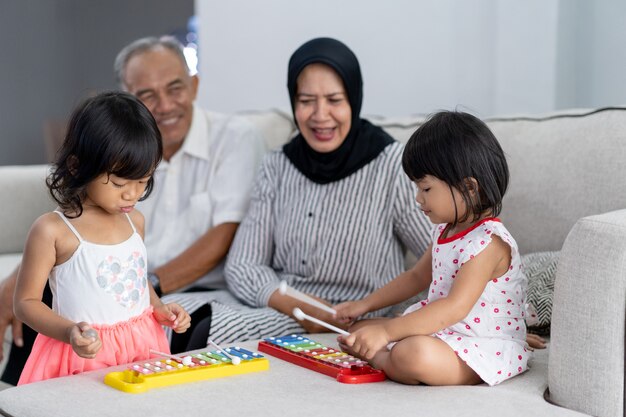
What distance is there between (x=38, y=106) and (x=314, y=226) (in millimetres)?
4474

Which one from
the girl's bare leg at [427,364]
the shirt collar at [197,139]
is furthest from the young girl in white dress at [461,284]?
the shirt collar at [197,139]

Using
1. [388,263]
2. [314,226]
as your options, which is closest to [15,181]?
[314,226]

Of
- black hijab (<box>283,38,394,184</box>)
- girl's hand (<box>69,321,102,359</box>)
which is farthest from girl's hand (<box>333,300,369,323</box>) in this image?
girl's hand (<box>69,321,102,359</box>)

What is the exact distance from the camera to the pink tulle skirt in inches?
68.1

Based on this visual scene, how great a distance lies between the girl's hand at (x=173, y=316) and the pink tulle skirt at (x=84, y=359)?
0.06 m

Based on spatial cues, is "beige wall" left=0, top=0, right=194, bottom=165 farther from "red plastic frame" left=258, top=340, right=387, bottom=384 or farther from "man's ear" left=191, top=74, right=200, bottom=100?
"red plastic frame" left=258, top=340, right=387, bottom=384

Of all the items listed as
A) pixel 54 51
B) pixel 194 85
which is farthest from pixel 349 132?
pixel 54 51

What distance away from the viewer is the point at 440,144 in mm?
1645

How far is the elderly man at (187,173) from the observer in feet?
8.19

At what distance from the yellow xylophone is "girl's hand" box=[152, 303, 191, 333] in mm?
64

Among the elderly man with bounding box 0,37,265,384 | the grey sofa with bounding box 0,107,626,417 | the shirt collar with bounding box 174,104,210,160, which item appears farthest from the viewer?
the shirt collar with bounding box 174,104,210,160

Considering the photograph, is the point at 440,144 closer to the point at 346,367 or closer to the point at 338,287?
the point at 346,367

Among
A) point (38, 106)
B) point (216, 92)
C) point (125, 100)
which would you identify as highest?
point (125, 100)

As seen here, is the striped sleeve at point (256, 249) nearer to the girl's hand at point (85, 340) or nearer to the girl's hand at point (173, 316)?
the girl's hand at point (173, 316)
